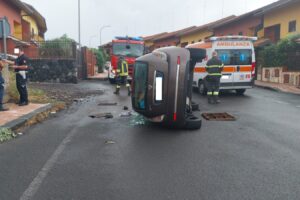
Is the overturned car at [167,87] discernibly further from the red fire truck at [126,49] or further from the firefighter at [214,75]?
the red fire truck at [126,49]

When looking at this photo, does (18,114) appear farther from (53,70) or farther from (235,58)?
(53,70)

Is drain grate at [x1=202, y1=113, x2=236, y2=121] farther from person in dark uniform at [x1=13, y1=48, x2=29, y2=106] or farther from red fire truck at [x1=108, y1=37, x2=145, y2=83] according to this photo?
red fire truck at [x1=108, y1=37, x2=145, y2=83]

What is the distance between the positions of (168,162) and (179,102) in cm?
221

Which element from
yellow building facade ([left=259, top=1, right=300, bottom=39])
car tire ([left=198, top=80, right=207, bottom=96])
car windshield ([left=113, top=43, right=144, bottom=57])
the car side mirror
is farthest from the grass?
yellow building facade ([left=259, top=1, right=300, bottom=39])

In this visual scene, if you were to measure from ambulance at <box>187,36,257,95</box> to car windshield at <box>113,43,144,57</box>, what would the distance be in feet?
25.2

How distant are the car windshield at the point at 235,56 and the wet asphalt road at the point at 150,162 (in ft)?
19.0

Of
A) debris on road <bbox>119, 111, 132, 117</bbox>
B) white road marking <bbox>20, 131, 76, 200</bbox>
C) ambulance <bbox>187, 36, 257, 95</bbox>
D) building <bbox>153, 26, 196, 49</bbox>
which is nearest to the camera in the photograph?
white road marking <bbox>20, 131, 76, 200</bbox>

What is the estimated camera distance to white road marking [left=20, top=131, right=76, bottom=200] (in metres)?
3.52

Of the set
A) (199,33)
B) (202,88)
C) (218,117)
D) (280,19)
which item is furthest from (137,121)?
(199,33)

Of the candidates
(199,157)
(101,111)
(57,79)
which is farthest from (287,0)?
(199,157)

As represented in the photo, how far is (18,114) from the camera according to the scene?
8.05 metres

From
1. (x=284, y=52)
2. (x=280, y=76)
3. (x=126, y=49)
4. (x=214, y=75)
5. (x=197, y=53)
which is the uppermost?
(x=126, y=49)

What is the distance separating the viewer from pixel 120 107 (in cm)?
1037

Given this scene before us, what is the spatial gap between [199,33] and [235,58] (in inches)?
1220
